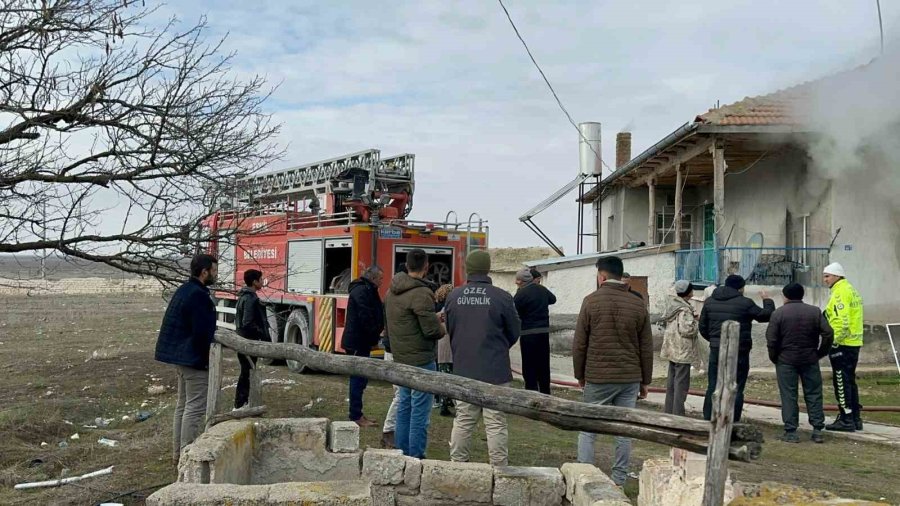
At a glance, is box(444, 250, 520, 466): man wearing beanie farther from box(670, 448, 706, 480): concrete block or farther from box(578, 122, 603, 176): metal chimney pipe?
box(578, 122, 603, 176): metal chimney pipe

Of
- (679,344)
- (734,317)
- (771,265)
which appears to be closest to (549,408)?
(679,344)

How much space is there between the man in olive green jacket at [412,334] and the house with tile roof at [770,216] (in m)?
7.74

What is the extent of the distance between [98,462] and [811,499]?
5.89m

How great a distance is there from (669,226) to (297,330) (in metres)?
12.6

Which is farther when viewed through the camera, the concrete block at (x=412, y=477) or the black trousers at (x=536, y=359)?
the black trousers at (x=536, y=359)

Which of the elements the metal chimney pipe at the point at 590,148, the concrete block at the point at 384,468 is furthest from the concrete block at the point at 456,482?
the metal chimney pipe at the point at 590,148

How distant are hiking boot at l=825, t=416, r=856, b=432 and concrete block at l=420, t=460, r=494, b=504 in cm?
560

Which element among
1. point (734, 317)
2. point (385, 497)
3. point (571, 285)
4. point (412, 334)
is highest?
point (571, 285)

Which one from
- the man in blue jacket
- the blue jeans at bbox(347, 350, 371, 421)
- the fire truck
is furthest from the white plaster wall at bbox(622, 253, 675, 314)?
the man in blue jacket

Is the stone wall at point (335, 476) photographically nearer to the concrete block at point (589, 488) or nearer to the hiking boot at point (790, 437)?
the concrete block at point (589, 488)

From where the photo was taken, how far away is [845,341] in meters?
8.83

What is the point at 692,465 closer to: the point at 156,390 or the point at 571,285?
the point at 156,390

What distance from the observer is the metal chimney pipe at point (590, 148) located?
79.7 feet

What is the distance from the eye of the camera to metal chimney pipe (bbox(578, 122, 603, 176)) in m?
24.3
